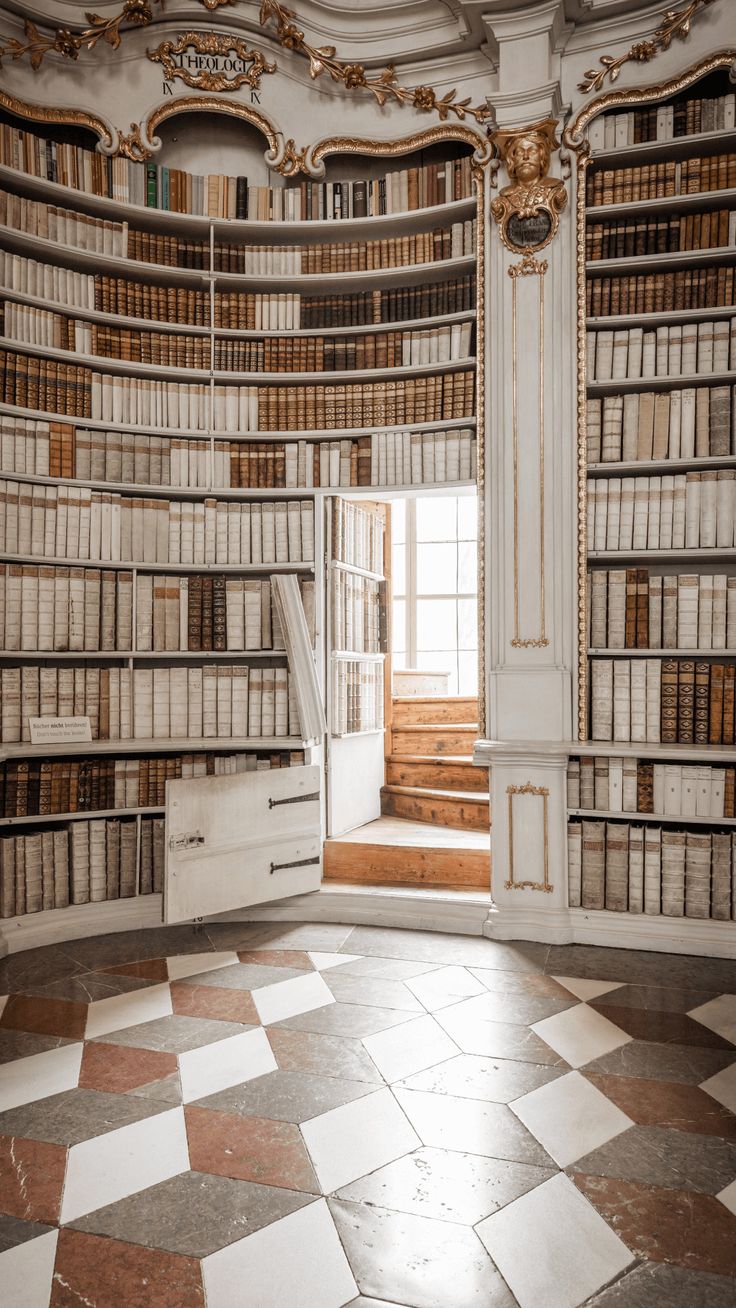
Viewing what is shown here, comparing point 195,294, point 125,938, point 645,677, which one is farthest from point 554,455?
point 125,938

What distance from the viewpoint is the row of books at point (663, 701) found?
3.14m

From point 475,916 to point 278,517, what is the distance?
184 centimetres

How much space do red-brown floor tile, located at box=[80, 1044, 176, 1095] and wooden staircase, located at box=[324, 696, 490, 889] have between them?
1483mm

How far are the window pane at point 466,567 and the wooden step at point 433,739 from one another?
2080 millimetres

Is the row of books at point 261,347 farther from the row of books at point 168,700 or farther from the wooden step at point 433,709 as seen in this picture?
the wooden step at point 433,709

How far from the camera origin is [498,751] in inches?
128

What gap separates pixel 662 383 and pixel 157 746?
244 cm

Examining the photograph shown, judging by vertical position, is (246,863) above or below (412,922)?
above

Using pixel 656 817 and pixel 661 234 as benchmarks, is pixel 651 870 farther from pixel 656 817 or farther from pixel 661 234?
pixel 661 234

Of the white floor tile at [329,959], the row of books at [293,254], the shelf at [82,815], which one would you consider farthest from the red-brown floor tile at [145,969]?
the row of books at [293,254]

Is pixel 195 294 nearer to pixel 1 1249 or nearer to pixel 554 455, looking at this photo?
pixel 554 455

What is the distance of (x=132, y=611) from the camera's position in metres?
3.53

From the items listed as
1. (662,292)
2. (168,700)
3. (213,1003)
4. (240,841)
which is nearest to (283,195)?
(662,292)

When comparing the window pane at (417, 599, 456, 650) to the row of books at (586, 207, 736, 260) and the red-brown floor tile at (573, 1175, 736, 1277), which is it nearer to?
the row of books at (586, 207, 736, 260)
